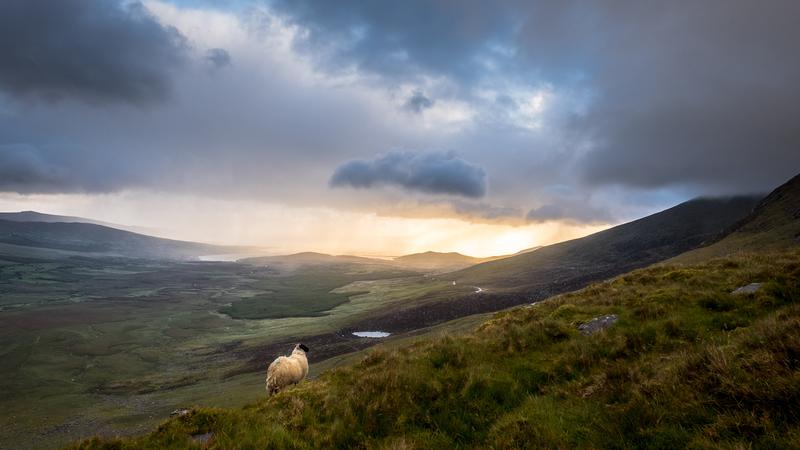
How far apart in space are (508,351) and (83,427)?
3074 inches

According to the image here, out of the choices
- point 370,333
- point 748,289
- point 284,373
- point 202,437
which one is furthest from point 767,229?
point 202,437

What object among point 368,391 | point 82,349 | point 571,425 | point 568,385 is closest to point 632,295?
point 568,385

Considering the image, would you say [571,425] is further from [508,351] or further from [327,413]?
[327,413]

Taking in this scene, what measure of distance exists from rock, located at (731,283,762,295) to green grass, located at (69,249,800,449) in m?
0.38

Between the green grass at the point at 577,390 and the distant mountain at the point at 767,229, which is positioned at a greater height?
the distant mountain at the point at 767,229

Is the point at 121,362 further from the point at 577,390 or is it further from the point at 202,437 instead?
the point at 577,390

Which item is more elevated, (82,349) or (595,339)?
(595,339)

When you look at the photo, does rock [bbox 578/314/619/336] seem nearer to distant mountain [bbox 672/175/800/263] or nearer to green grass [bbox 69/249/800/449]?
green grass [bbox 69/249/800/449]

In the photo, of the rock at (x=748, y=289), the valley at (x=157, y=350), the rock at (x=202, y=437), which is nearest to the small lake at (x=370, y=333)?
the valley at (x=157, y=350)

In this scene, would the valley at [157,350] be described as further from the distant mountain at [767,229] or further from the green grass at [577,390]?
the distant mountain at [767,229]

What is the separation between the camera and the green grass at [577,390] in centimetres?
687

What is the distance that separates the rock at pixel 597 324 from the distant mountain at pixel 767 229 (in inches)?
3594

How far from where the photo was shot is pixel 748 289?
14617 mm

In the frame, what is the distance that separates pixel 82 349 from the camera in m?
122
